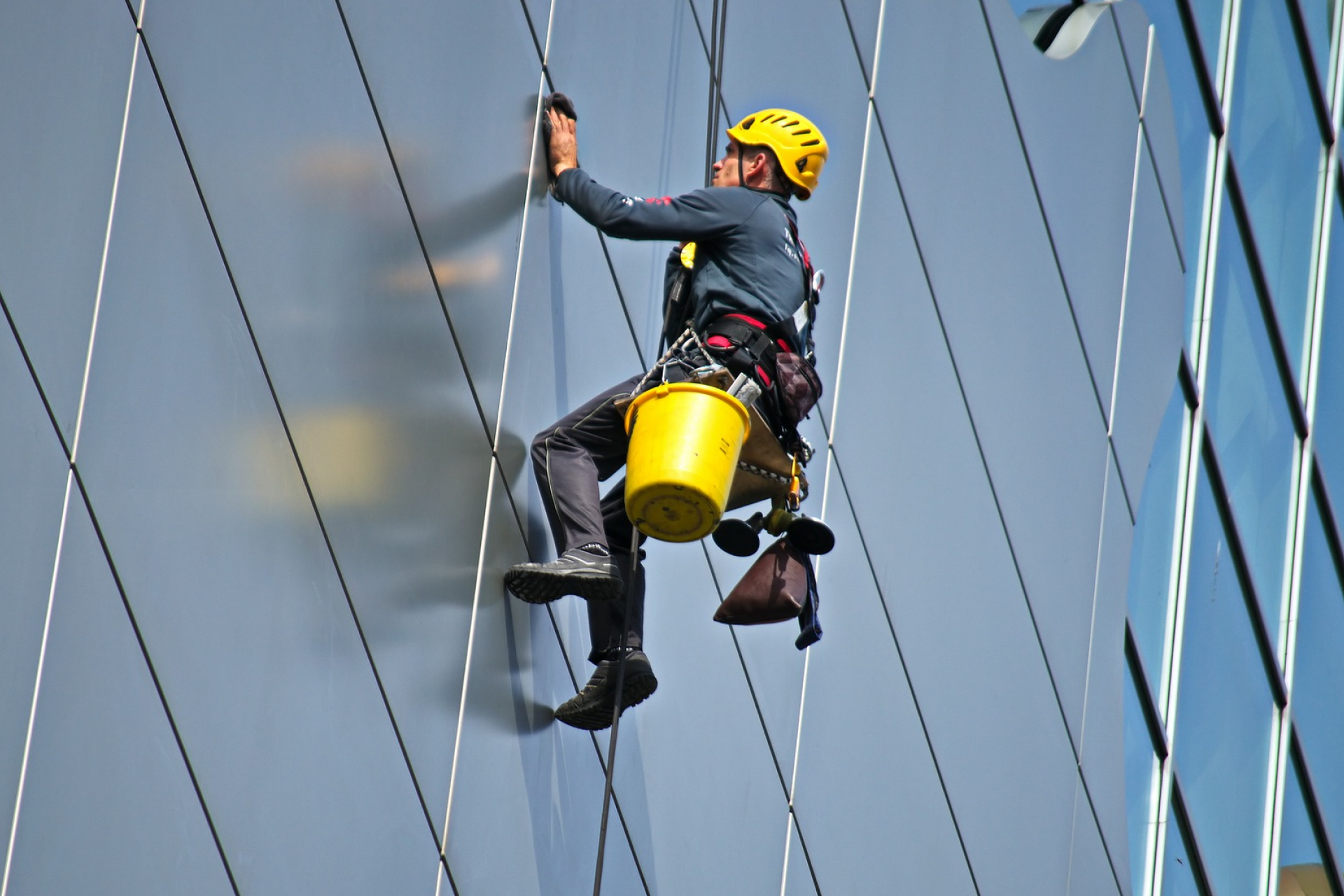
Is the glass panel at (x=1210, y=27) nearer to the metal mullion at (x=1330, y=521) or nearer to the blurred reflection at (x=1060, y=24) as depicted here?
the blurred reflection at (x=1060, y=24)

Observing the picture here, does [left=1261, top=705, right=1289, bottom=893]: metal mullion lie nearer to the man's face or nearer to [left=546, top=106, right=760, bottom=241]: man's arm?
the man's face

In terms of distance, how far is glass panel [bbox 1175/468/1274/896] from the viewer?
11867 millimetres

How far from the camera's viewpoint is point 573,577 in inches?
234

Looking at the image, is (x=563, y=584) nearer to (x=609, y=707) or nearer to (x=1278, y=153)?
(x=609, y=707)

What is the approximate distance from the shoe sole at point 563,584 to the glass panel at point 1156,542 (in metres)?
5.96

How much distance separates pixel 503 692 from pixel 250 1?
7.66ft

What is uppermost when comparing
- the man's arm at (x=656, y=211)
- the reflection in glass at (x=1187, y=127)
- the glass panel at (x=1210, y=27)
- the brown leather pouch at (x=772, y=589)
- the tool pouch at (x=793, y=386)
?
the glass panel at (x=1210, y=27)

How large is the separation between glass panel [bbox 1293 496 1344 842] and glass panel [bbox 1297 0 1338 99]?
3137mm

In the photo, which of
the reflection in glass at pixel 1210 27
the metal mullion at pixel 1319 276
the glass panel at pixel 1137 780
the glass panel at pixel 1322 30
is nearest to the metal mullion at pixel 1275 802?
the glass panel at pixel 1137 780

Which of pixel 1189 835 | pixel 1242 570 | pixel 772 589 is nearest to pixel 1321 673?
pixel 1242 570

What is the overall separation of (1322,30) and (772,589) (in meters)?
10.2

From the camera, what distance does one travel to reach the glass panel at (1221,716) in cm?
1187

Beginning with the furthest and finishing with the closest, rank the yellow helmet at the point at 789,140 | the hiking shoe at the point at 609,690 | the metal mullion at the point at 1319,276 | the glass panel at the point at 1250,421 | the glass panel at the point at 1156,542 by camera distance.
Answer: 1. the metal mullion at the point at 1319,276
2. the glass panel at the point at 1250,421
3. the glass panel at the point at 1156,542
4. the yellow helmet at the point at 789,140
5. the hiking shoe at the point at 609,690

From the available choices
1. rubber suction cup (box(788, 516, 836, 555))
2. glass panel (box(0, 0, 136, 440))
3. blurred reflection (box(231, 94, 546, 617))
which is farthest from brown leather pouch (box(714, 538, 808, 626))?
glass panel (box(0, 0, 136, 440))
